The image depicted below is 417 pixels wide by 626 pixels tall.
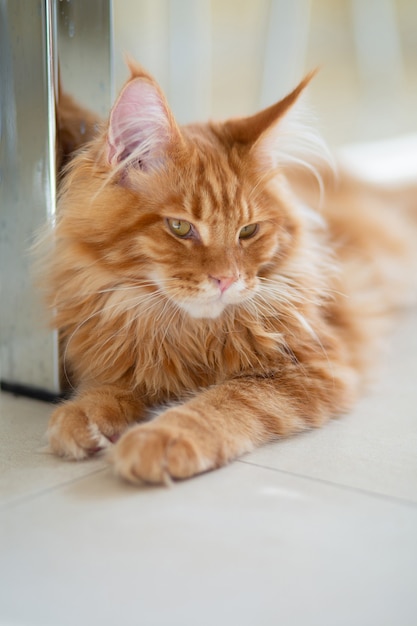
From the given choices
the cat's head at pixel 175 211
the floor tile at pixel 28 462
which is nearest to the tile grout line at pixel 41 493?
the floor tile at pixel 28 462

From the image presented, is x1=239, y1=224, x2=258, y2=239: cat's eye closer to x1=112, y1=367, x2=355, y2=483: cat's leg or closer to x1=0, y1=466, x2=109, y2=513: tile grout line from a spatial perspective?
x1=112, y1=367, x2=355, y2=483: cat's leg

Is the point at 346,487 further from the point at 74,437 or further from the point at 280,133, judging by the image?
the point at 280,133

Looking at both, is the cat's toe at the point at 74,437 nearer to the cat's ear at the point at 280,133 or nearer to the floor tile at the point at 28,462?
the floor tile at the point at 28,462

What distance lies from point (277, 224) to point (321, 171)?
1.16 m

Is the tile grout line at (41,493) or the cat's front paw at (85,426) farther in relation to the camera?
the cat's front paw at (85,426)

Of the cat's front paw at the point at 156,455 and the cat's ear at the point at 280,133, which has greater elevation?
the cat's ear at the point at 280,133

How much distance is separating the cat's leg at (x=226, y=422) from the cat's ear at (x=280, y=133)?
53 centimetres

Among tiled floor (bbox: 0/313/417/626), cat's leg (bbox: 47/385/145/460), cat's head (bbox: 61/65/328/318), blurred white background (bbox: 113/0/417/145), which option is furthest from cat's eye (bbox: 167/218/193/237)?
blurred white background (bbox: 113/0/417/145)

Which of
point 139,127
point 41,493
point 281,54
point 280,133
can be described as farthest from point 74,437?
point 281,54

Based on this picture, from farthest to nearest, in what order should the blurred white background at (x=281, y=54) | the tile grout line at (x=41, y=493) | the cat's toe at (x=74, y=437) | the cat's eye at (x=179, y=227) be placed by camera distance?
the blurred white background at (x=281, y=54) < the cat's eye at (x=179, y=227) < the cat's toe at (x=74, y=437) < the tile grout line at (x=41, y=493)

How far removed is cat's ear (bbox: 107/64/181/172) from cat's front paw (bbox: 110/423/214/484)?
23.9 inches

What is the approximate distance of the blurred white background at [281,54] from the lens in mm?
3730

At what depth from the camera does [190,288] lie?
1.46 meters

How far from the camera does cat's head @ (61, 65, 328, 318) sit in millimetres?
1469
